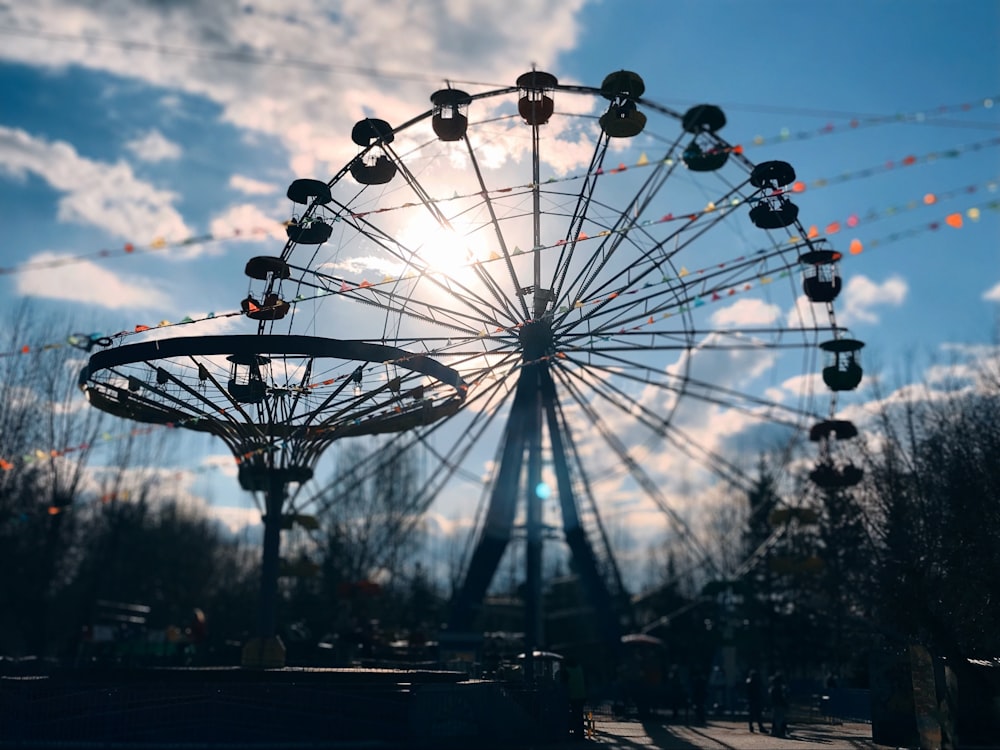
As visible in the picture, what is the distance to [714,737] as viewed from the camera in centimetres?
2148

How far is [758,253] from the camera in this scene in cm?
2316

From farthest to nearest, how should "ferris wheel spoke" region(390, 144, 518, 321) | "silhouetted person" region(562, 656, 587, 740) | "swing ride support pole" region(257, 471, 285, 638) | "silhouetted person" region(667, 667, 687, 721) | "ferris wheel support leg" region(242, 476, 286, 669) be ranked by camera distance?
"swing ride support pole" region(257, 471, 285, 638) → "silhouetted person" region(667, 667, 687, 721) → "ferris wheel support leg" region(242, 476, 286, 669) → "ferris wheel spoke" region(390, 144, 518, 321) → "silhouetted person" region(562, 656, 587, 740)

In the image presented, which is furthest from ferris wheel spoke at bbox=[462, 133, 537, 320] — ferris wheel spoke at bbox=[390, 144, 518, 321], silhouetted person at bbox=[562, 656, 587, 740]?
silhouetted person at bbox=[562, 656, 587, 740]

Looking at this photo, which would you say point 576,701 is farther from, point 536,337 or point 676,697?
point 676,697

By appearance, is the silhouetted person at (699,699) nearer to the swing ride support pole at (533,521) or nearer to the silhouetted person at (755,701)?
the silhouetted person at (755,701)

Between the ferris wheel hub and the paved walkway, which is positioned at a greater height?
the ferris wheel hub

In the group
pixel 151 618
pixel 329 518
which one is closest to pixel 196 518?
pixel 151 618

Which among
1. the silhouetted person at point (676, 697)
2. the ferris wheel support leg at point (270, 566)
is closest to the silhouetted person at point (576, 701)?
the silhouetted person at point (676, 697)

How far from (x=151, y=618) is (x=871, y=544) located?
5008cm

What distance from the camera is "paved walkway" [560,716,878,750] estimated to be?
1856cm

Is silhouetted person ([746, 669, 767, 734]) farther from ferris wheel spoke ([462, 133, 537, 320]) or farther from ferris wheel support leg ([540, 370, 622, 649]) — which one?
ferris wheel spoke ([462, 133, 537, 320])

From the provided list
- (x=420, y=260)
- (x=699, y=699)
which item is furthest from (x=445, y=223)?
(x=699, y=699)

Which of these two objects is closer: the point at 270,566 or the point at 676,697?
the point at 676,697

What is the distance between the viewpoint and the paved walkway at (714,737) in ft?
60.9
